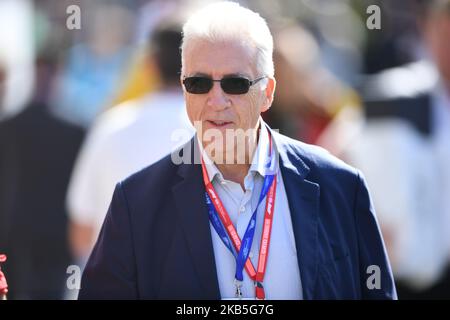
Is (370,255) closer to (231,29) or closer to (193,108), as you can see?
(193,108)

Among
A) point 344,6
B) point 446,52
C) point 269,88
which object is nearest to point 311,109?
point 446,52

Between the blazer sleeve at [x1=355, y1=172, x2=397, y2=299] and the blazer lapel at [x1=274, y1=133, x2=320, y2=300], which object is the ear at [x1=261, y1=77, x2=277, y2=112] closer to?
the blazer lapel at [x1=274, y1=133, x2=320, y2=300]

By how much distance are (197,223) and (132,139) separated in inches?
76.8

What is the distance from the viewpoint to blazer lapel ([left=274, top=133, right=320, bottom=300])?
13.6 feet

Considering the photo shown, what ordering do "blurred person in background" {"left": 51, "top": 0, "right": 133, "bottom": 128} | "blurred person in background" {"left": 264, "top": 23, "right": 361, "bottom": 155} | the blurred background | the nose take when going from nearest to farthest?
the nose → the blurred background → "blurred person in background" {"left": 264, "top": 23, "right": 361, "bottom": 155} → "blurred person in background" {"left": 51, "top": 0, "right": 133, "bottom": 128}

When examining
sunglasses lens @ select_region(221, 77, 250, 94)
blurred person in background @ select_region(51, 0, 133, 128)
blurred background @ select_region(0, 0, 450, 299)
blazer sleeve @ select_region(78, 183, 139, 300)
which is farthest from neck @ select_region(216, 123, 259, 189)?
blurred person in background @ select_region(51, 0, 133, 128)

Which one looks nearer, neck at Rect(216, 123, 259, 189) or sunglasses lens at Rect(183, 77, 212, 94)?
sunglasses lens at Rect(183, 77, 212, 94)

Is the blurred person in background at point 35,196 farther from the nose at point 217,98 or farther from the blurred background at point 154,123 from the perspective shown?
the nose at point 217,98

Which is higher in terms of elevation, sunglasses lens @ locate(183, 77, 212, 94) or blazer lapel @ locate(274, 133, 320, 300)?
sunglasses lens @ locate(183, 77, 212, 94)

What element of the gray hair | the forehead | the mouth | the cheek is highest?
the gray hair

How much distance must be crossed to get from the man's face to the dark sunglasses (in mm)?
14

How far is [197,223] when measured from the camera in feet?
13.9

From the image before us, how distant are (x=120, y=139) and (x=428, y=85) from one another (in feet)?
5.92

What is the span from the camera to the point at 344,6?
40.2 feet
